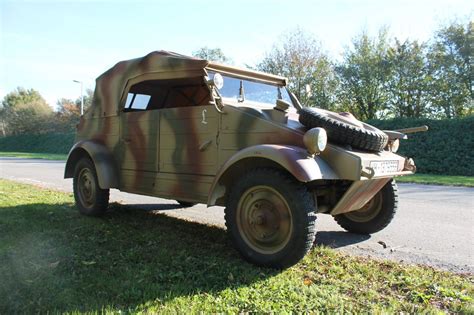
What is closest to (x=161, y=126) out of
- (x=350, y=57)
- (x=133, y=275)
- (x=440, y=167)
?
(x=133, y=275)

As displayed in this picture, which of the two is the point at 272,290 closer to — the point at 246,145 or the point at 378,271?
the point at 378,271

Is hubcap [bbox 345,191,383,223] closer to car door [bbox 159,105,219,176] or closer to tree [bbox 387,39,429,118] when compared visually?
car door [bbox 159,105,219,176]

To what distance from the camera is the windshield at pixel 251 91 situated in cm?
487

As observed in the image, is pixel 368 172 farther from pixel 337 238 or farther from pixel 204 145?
pixel 204 145

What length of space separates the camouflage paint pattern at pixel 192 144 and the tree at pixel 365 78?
66.6 ft

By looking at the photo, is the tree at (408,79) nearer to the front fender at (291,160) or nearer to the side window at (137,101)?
the side window at (137,101)

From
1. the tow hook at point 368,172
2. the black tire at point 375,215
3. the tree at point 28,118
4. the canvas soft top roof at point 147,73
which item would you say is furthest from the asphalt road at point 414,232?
the tree at point 28,118

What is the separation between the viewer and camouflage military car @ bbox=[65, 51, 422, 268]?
3639mm

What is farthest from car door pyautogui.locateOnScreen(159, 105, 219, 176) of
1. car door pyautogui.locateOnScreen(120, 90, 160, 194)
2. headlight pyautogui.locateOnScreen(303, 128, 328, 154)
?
headlight pyautogui.locateOnScreen(303, 128, 328, 154)

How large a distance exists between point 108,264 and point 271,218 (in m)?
1.52

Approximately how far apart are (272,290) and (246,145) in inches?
58.7

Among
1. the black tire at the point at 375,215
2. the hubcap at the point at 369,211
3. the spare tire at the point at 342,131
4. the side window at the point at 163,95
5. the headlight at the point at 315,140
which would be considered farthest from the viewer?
the side window at the point at 163,95


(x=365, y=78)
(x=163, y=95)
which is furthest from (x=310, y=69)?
(x=163, y=95)

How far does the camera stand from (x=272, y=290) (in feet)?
10.3
